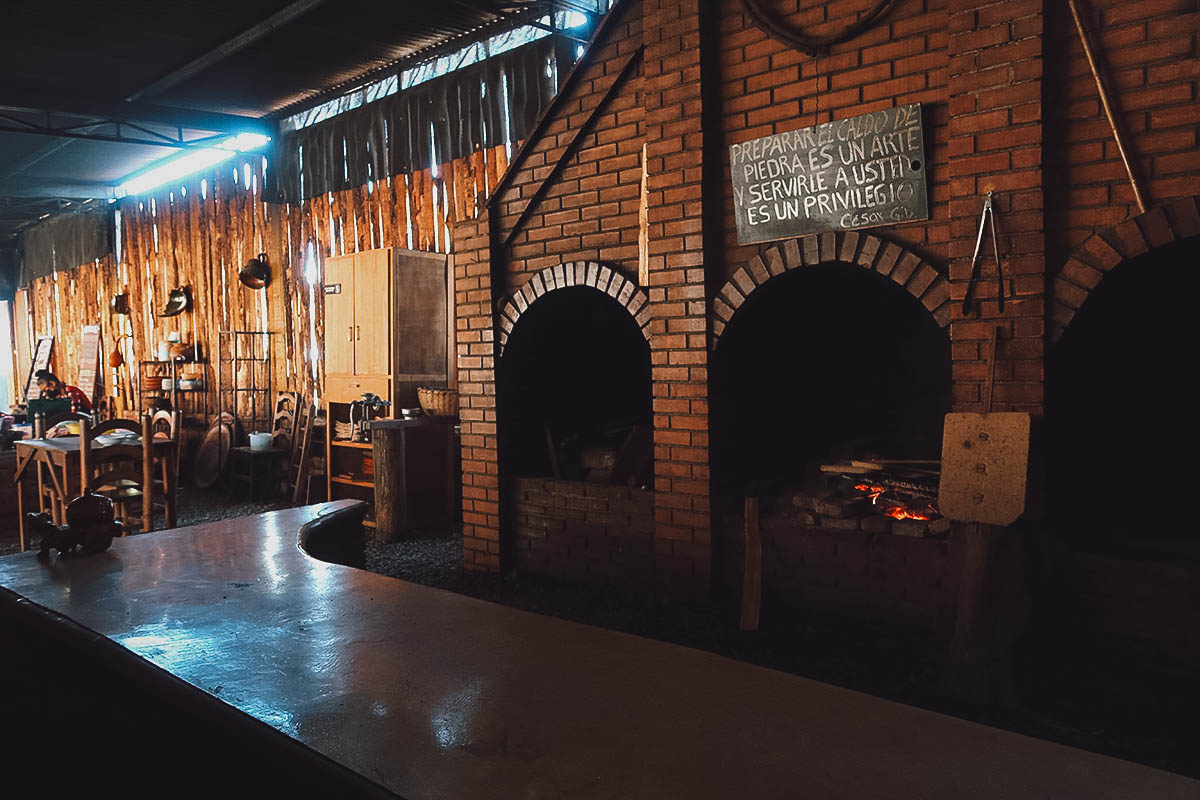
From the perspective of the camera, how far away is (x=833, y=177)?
14.3 ft

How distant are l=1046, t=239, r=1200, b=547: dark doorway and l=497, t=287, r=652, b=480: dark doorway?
2.96 meters

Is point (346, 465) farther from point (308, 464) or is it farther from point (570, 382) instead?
point (570, 382)

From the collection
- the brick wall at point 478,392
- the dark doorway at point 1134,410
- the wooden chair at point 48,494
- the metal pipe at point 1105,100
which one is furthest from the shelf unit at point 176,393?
the metal pipe at point 1105,100

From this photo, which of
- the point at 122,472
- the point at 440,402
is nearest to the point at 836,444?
the point at 440,402

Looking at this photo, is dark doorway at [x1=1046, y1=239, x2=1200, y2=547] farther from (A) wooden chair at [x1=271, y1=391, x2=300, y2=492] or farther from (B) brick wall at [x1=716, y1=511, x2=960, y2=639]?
(A) wooden chair at [x1=271, y1=391, x2=300, y2=492]

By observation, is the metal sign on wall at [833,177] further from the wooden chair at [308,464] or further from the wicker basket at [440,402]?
the wooden chair at [308,464]

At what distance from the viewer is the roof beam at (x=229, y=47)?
7629 millimetres

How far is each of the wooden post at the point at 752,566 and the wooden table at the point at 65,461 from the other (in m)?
4.70

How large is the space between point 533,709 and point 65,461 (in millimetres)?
6319

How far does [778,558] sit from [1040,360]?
174 centimetres

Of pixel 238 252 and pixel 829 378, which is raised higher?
pixel 238 252

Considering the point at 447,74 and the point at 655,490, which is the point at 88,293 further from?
the point at 655,490

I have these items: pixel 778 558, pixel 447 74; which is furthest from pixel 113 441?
pixel 778 558

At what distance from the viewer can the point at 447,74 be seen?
872cm
